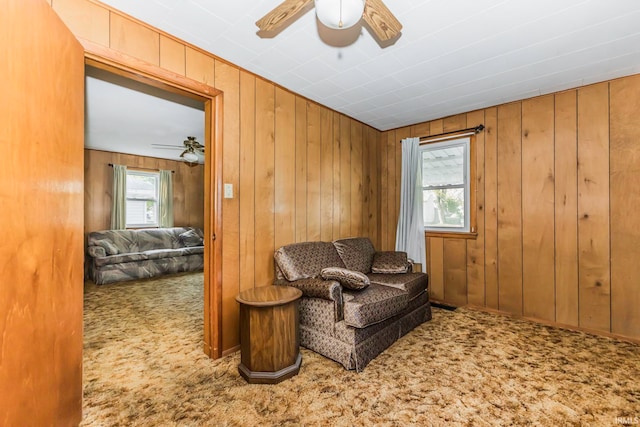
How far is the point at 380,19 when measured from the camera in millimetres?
1536

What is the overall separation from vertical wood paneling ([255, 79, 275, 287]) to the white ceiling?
0.22 metres

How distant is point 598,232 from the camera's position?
284 centimetres

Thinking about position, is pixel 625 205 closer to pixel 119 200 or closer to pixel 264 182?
pixel 264 182

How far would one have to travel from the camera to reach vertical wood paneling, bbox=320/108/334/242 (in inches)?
135

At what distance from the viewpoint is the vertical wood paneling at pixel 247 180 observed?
2572 millimetres

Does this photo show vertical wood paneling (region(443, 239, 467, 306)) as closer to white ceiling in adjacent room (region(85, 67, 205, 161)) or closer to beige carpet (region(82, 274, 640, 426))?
beige carpet (region(82, 274, 640, 426))

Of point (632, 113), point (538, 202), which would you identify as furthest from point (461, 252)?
point (632, 113)

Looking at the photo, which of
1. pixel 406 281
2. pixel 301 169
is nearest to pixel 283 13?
pixel 301 169

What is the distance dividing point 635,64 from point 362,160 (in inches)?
107

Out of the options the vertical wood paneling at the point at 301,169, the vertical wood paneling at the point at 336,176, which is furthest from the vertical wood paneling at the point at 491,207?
the vertical wood paneling at the point at 301,169

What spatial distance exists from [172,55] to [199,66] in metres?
0.21

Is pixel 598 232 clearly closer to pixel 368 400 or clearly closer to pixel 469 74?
pixel 469 74

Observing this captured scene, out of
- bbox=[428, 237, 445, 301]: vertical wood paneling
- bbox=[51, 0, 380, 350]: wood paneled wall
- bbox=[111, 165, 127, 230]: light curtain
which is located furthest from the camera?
bbox=[111, 165, 127, 230]: light curtain

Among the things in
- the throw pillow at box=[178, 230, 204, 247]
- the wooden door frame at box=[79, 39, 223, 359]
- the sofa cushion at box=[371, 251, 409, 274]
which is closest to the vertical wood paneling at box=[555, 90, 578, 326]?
the sofa cushion at box=[371, 251, 409, 274]
